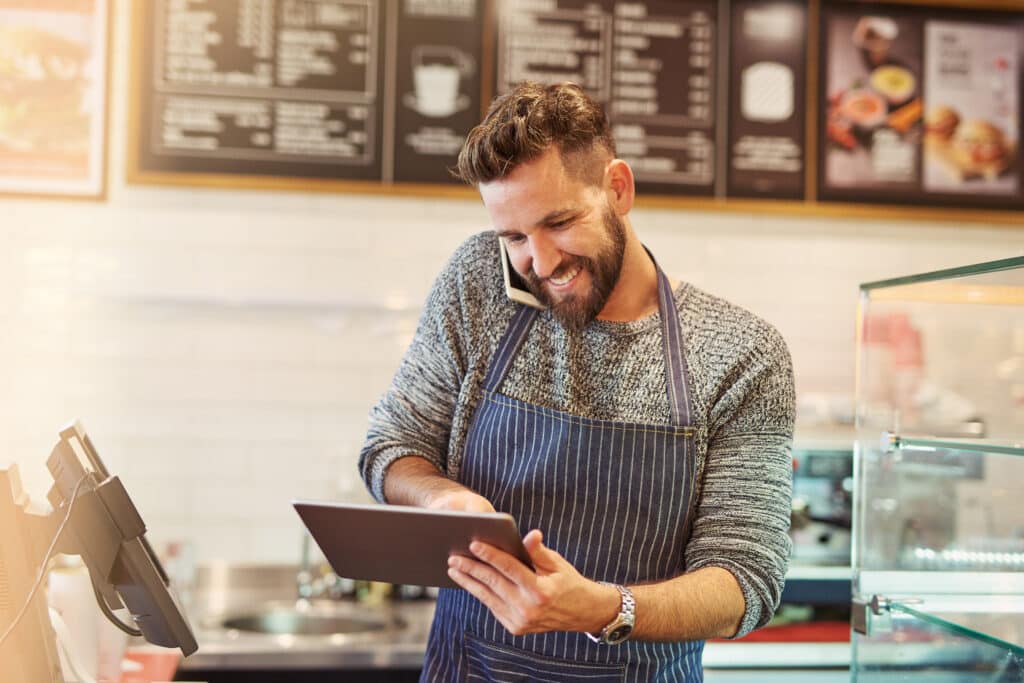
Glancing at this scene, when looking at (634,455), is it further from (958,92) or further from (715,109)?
(958,92)

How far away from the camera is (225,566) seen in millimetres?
3297

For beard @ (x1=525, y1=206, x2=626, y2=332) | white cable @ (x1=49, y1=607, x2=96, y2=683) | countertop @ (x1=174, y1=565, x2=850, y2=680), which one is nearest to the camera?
white cable @ (x1=49, y1=607, x2=96, y2=683)

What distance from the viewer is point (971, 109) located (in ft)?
12.0

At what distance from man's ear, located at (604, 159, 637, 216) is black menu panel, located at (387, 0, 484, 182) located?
1.69 m

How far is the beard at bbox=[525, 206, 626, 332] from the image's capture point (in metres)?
1.73

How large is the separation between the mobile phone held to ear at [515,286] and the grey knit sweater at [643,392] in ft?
0.09

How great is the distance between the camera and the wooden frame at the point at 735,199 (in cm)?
334

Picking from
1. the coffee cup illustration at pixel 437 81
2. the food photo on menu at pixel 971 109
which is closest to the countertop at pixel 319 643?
the coffee cup illustration at pixel 437 81

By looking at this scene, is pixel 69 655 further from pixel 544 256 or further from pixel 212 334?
pixel 212 334

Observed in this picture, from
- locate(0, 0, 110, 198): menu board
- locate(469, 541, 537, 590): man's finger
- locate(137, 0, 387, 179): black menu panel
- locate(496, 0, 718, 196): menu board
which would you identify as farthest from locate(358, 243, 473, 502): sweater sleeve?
locate(0, 0, 110, 198): menu board

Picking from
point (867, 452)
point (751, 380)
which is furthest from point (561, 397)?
point (867, 452)

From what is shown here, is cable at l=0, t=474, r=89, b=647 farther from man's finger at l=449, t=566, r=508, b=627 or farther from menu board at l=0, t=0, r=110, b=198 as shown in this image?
menu board at l=0, t=0, r=110, b=198

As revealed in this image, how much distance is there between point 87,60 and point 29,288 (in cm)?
72

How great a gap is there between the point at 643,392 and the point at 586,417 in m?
0.10
